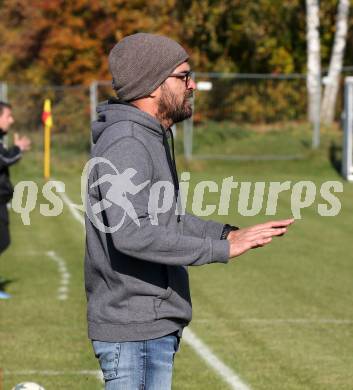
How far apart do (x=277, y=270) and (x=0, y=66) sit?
121ft

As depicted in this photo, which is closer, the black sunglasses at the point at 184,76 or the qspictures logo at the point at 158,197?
the qspictures logo at the point at 158,197

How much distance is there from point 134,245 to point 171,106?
2.01ft

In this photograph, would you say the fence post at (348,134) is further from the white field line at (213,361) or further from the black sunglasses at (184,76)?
the black sunglasses at (184,76)

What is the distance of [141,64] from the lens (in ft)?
15.4

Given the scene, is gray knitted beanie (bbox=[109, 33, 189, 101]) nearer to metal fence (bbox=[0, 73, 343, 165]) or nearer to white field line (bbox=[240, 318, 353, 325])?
white field line (bbox=[240, 318, 353, 325])

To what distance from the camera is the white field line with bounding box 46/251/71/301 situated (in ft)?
42.8

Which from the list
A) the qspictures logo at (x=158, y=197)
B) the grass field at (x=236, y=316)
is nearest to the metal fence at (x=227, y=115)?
the qspictures logo at (x=158, y=197)

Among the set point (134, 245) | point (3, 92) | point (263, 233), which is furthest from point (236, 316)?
point (3, 92)

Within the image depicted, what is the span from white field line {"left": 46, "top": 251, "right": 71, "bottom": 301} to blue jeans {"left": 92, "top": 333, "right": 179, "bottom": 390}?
26.4 ft

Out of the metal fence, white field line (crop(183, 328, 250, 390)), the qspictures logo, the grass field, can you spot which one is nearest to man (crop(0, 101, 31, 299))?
the grass field

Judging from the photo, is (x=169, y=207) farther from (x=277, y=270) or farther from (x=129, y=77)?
(x=277, y=270)

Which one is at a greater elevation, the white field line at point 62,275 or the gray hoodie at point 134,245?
the gray hoodie at point 134,245

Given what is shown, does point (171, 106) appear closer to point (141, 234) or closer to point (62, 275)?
point (141, 234)

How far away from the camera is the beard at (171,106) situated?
473 centimetres
